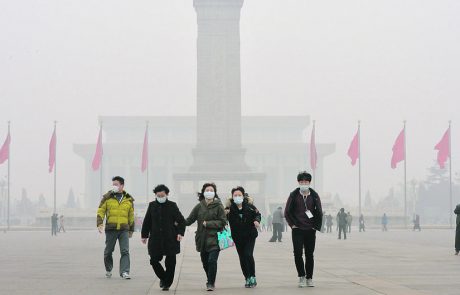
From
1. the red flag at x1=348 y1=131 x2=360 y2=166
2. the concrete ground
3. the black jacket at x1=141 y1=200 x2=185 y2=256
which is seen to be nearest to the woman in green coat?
the black jacket at x1=141 y1=200 x2=185 y2=256

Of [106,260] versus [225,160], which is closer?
[106,260]

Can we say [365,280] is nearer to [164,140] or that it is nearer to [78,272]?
[78,272]

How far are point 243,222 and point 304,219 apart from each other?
1140mm

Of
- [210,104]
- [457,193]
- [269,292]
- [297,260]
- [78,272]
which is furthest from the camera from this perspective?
[457,193]

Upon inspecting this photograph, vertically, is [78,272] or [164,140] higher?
[164,140]

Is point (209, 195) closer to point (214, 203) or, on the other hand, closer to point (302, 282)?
point (214, 203)

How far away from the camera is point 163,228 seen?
17.6 meters

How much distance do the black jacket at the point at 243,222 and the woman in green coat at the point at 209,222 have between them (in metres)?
0.61

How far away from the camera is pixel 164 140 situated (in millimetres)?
186375

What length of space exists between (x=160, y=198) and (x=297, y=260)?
270 centimetres

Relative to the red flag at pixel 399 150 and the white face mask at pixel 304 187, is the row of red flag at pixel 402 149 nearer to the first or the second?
the red flag at pixel 399 150

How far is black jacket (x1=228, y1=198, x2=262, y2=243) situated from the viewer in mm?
18062

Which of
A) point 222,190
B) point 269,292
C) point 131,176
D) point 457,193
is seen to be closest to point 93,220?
point 222,190

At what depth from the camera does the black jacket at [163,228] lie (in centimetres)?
1753
